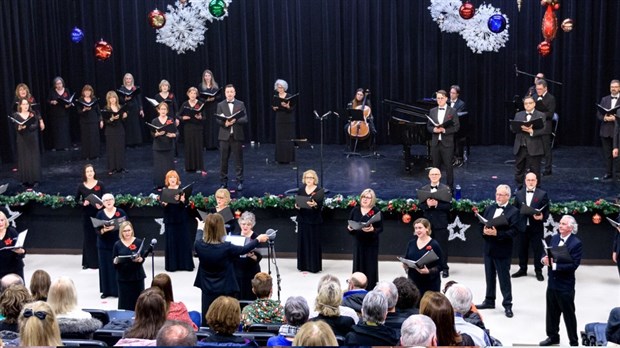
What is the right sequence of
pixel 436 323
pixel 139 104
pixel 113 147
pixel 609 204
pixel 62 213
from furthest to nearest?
pixel 139 104 → pixel 113 147 → pixel 62 213 → pixel 609 204 → pixel 436 323

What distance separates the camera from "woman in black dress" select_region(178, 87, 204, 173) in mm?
17453

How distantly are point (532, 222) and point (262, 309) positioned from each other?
5.90 meters

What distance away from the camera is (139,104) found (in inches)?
826

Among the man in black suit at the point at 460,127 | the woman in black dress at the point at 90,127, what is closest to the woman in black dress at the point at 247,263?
the man in black suit at the point at 460,127

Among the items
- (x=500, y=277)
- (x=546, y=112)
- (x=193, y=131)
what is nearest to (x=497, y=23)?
(x=546, y=112)

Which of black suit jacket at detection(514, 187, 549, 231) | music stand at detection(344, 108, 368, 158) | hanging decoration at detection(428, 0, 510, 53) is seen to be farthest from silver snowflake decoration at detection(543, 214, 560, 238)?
hanging decoration at detection(428, 0, 510, 53)

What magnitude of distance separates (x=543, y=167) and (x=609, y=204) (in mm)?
3817

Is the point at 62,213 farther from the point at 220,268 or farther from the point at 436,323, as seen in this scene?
the point at 436,323

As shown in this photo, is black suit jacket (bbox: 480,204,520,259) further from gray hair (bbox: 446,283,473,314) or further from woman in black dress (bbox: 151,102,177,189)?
woman in black dress (bbox: 151,102,177,189)

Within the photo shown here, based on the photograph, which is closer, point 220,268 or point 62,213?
point 220,268

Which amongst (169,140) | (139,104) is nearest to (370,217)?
(169,140)

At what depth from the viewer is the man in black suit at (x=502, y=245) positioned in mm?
11953

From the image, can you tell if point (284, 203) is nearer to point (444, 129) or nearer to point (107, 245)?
point (444, 129)

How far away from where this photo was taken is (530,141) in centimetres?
1532
